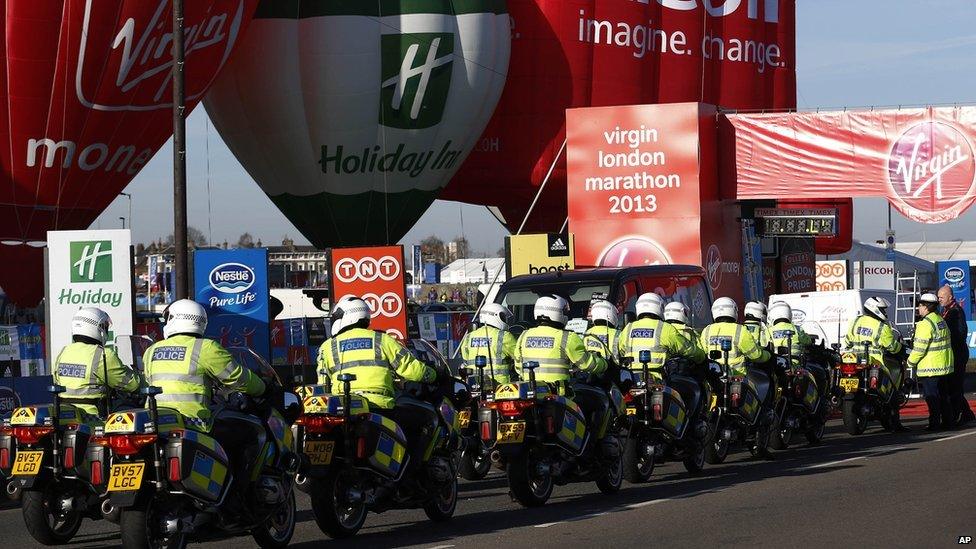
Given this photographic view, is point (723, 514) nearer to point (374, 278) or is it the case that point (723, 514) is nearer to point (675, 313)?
point (675, 313)

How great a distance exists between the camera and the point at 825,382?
1919cm

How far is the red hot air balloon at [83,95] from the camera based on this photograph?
2973 cm

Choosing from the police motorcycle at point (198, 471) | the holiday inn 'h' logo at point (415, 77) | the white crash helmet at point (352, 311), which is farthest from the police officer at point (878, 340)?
the holiday inn 'h' logo at point (415, 77)

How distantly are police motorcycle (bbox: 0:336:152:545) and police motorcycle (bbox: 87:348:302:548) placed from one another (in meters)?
1.14

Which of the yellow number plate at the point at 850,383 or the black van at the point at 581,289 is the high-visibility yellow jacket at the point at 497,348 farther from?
the yellow number plate at the point at 850,383

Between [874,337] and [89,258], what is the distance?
984 cm

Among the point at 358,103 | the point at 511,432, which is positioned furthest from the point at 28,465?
the point at 358,103

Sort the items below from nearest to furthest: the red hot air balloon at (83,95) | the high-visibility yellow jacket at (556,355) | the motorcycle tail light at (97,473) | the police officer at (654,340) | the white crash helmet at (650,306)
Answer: the motorcycle tail light at (97,473)
the high-visibility yellow jacket at (556,355)
the police officer at (654,340)
the white crash helmet at (650,306)
the red hot air balloon at (83,95)

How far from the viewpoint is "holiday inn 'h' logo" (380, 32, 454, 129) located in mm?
36469

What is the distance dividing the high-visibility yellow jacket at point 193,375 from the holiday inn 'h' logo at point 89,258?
8992mm

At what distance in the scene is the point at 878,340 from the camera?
Answer: 20562 mm

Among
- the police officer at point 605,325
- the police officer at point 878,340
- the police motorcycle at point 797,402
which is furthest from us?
the police officer at point 878,340

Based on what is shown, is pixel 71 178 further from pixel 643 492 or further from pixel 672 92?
pixel 643 492

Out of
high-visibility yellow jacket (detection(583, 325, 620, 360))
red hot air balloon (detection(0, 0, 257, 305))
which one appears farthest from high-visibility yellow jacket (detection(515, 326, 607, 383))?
red hot air balloon (detection(0, 0, 257, 305))
